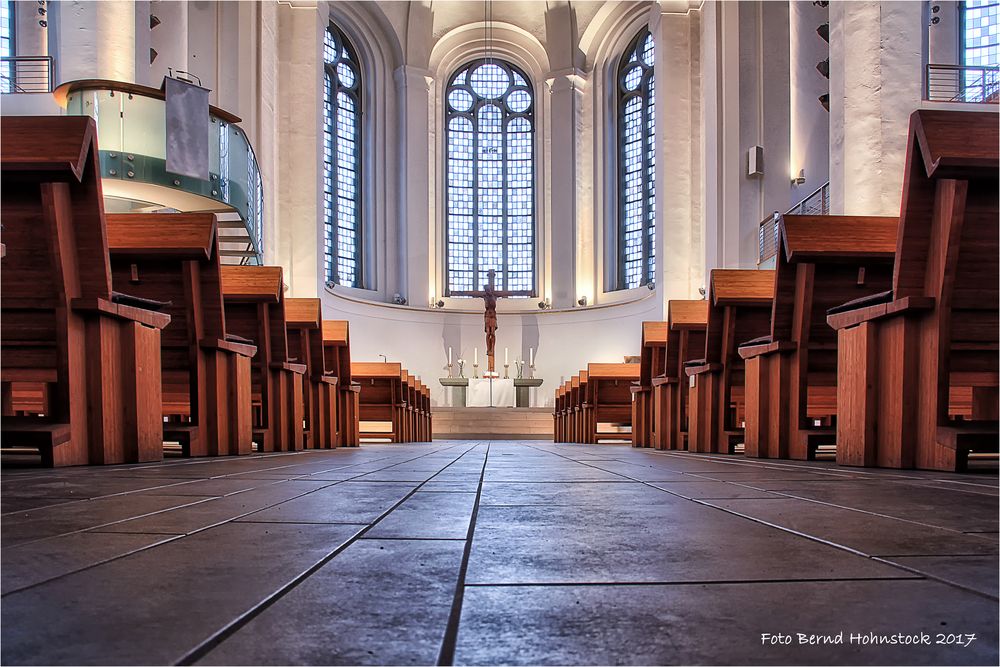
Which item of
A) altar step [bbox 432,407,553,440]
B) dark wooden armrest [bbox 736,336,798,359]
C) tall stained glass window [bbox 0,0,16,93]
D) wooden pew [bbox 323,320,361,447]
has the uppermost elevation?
tall stained glass window [bbox 0,0,16,93]

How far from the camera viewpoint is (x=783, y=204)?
10633 mm

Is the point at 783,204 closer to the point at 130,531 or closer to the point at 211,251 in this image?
the point at 211,251

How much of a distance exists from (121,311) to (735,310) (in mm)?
2692

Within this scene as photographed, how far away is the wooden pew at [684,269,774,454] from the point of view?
387 cm

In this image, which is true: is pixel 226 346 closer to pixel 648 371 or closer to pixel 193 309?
pixel 193 309

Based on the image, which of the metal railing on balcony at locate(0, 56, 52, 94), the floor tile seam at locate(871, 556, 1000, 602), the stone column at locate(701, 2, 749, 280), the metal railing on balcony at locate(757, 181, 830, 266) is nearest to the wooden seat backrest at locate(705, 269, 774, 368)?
the floor tile seam at locate(871, 556, 1000, 602)

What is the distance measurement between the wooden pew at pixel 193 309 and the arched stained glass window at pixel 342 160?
1193 centimetres

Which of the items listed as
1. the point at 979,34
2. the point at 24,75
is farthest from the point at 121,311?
the point at 979,34

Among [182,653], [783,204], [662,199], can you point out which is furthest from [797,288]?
[662,199]

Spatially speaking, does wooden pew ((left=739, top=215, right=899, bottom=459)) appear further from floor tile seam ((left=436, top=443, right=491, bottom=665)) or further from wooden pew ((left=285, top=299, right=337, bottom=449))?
wooden pew ((left=285, top=299, right=337, bottom=449))

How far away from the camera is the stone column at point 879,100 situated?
5797mm

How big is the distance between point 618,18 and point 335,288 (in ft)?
24.5

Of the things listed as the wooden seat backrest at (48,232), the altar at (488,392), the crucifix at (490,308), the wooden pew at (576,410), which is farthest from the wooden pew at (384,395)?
the crucifix at (490,308)

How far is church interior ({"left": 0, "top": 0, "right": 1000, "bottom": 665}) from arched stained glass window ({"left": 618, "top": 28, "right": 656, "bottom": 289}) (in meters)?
4.64
